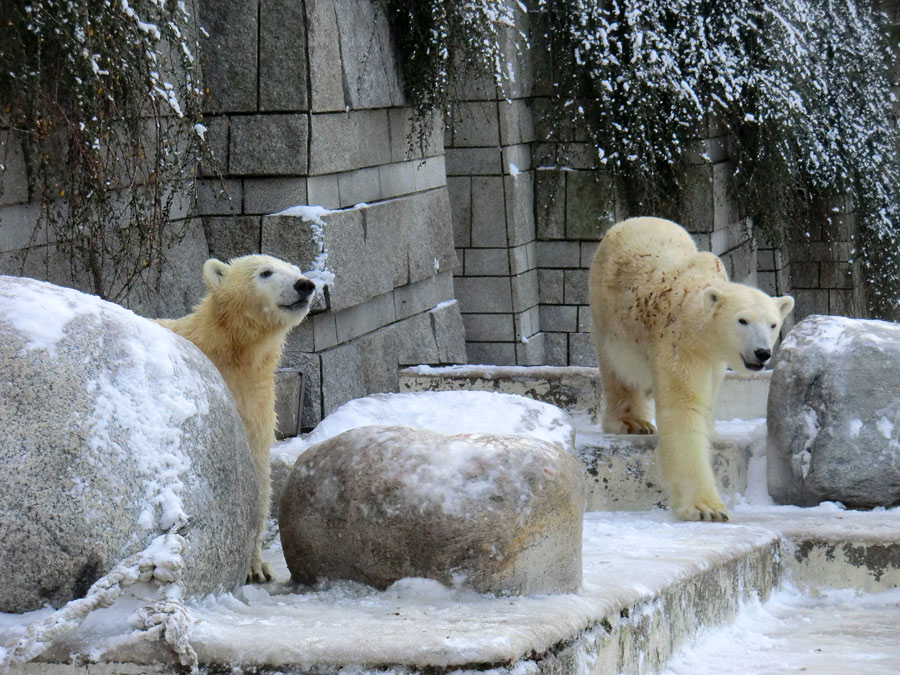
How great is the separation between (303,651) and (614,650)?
87 centimetres

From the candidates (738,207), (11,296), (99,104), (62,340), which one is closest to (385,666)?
(62,340)

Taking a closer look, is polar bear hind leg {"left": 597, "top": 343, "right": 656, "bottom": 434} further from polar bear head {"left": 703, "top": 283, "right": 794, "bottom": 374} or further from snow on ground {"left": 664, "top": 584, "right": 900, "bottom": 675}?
snow on ground {"left": 664, "top": 584, "right": 900, "bottom": 675}

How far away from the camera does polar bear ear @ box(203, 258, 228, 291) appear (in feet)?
11.5

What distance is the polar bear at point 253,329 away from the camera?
340cm

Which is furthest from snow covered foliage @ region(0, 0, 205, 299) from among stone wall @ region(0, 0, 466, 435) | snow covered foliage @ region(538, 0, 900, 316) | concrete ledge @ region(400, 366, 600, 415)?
snow covered foliage @ region(538, 0, 900, 316)

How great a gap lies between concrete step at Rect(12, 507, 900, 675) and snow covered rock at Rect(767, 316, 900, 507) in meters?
0.49

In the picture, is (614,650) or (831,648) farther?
(831,648)

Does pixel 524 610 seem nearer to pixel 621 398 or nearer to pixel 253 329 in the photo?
pixel 253 329

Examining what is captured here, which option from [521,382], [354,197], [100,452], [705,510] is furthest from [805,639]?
[354,197]

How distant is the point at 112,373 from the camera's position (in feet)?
8.77

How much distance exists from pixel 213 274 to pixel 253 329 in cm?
21

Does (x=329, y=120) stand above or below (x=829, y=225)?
above

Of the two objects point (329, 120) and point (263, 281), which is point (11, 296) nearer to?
point (263, 281)

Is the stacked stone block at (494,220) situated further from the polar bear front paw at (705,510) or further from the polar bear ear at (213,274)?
the polar bear ear at (213,274)
